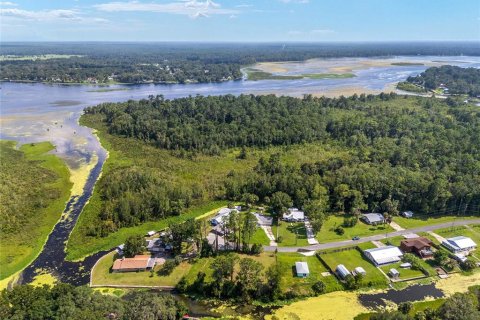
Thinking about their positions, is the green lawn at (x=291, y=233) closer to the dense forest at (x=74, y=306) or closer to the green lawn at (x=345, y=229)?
the green lawn at (x=345, y=229)

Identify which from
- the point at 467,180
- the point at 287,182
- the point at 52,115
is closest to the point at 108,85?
the point at 52,115

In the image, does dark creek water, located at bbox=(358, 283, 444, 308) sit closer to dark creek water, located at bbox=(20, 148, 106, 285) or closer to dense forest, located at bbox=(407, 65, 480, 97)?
dark creek water, located at bbox=(20, 148, 106, 285)

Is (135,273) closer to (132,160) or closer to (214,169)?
(214,169)

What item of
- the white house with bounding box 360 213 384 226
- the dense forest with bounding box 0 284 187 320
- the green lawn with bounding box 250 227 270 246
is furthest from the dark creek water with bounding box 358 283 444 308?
the dense forest with bounding box 0 284 187 320

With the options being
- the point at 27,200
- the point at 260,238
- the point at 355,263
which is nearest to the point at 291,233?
the point at 260,238

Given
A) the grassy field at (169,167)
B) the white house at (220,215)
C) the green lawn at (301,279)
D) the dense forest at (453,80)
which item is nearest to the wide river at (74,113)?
the grassy field at (169,167)

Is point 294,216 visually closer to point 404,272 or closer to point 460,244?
point 404,272

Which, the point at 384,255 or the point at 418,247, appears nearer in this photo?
the point at 384,255
